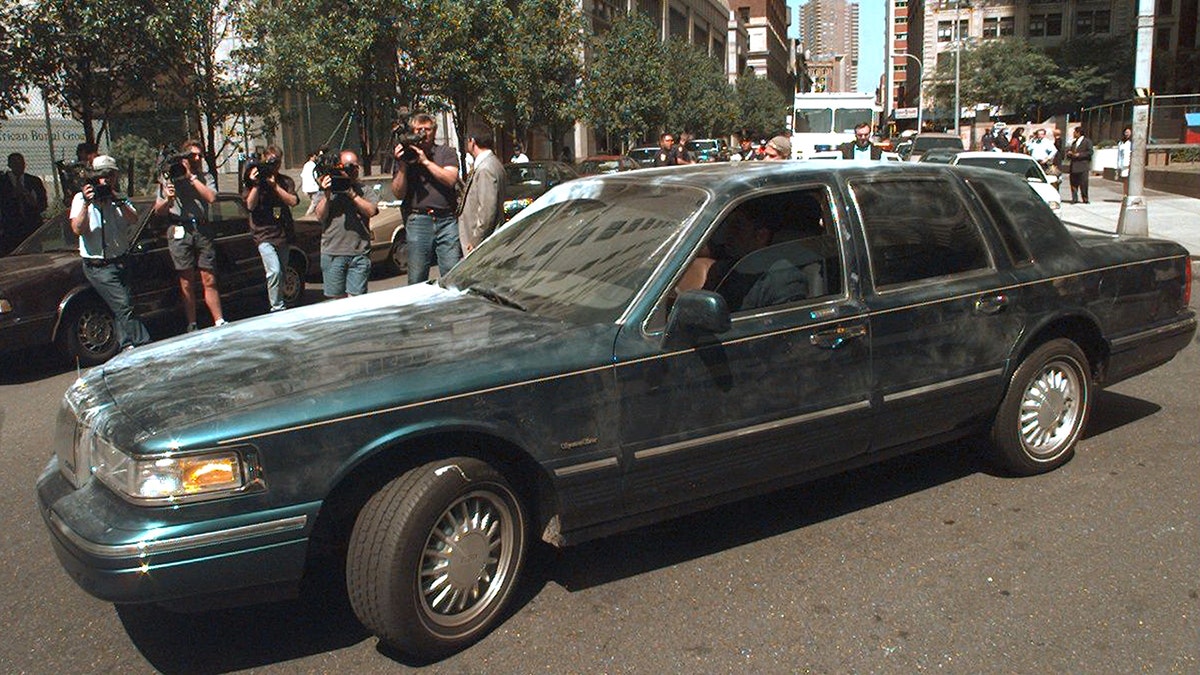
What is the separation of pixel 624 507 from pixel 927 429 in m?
1.64

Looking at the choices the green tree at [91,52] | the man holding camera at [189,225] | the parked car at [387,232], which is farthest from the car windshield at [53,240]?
the green tree at [91,52]

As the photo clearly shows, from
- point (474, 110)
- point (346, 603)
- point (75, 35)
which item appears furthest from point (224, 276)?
point (474, 110)

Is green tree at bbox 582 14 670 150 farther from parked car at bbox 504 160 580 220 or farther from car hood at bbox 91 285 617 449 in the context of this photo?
car hood at bbox 91 285 617 449

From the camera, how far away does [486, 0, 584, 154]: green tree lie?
24.4 meters

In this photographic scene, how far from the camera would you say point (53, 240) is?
9453 millimetres

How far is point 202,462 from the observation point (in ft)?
9.72

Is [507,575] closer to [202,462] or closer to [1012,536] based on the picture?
[202,462]

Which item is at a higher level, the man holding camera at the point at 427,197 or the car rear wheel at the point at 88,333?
the man holding camera at the point at 427,197

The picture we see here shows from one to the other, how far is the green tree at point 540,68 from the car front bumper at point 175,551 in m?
21.2

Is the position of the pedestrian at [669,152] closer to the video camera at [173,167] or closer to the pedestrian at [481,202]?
the pedestrian at [481,202]

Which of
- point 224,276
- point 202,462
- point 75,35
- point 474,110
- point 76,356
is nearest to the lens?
point 202,462

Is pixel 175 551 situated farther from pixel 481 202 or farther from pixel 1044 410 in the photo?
pixel 481 202

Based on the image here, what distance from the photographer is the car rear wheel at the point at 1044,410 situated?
188 inches

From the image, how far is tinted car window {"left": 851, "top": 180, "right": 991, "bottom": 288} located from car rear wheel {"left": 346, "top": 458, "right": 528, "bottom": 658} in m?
2.01
